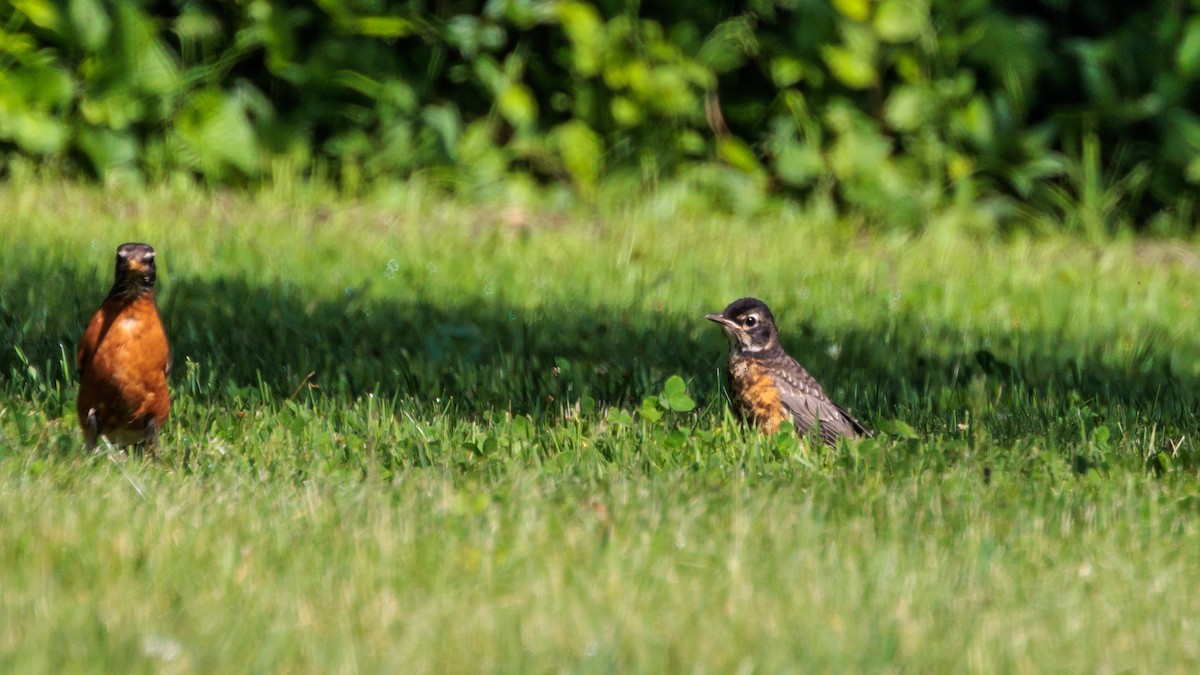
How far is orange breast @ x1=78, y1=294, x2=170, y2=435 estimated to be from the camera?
4730mm

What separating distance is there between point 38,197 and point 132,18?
1.15m

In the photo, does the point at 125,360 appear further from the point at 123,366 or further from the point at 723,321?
the point at 723,321

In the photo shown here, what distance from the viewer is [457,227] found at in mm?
9094

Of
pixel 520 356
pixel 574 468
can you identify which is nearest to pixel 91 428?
pixel 574 468

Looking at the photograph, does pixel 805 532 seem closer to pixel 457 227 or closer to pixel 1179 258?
pixel 457 227

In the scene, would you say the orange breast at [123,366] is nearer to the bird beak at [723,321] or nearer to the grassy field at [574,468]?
the grassy field at [574,468]

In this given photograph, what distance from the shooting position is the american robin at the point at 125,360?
473 centimetres

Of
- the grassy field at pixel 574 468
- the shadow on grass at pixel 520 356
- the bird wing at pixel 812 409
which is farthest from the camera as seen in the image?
the shadow on grass at pixel 520 356

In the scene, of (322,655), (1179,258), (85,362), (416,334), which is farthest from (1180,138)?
(322,655)

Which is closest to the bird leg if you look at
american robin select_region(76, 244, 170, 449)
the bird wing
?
american robin select_region(76, 244, 170, 449)

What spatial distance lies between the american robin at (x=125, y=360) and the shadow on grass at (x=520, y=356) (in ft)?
2.60

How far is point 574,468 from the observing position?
4.90 m

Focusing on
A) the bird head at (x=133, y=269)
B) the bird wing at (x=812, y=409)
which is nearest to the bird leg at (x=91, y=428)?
the bird head at (x=133, y=269)

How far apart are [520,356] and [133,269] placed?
202 centimetres
